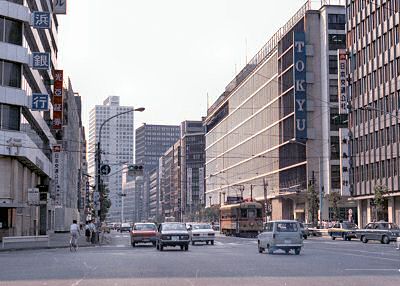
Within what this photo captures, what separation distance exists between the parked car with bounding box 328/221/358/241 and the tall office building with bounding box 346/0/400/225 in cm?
1250

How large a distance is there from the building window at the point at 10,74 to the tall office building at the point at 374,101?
119ft

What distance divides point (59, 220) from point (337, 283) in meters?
81.4

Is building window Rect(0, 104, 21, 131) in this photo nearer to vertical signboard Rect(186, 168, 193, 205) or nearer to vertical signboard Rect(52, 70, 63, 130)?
vertical signboard Rect(52, 70, 63, 130)

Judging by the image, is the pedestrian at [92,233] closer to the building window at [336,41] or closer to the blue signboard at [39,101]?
the blue signboard at [39,101]

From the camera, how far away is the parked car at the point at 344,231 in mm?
56612

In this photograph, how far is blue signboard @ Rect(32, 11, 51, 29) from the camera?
1991 inches

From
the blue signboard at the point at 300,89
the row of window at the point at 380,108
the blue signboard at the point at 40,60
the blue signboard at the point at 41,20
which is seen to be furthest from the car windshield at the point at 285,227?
the blue signboard at the point at 300,89

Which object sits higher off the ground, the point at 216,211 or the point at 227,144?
the point at 227,144

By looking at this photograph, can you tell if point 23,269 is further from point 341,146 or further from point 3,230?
point 341,146

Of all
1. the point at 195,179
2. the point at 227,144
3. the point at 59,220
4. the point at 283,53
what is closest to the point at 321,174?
the point at 283,53

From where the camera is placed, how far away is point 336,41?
92.1 m

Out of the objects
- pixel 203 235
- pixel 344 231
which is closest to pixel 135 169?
pixel 203 235

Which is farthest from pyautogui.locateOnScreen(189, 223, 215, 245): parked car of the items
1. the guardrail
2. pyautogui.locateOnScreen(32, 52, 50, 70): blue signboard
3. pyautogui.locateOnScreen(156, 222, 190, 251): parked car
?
A: pyautogui.locateOnScreen(32, 52, 50, 70): blue signboard

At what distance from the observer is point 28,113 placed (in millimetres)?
54594
